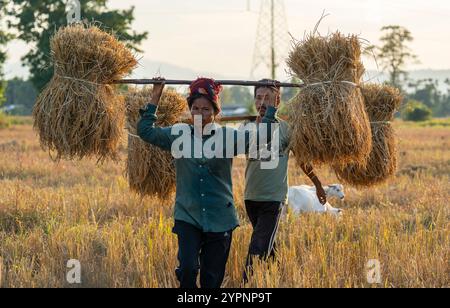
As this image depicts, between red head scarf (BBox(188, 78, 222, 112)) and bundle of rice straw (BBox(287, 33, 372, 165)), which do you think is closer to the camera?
red head scarf (BBox(188, 78, 222, 112))

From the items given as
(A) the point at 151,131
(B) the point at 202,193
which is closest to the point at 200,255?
(B) the point at 202,193

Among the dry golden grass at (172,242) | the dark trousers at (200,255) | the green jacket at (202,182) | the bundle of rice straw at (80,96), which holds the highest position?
the bundle of rice straw at (80,96)

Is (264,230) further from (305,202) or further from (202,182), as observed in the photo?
(305,202)

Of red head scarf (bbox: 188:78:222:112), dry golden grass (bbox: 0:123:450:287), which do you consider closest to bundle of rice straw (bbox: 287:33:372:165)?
red head scarf (bbox: 188:78:222:112)

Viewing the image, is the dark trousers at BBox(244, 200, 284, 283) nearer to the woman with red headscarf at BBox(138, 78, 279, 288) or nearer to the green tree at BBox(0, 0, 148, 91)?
the woman with red headscarf at BBox(138, 78, 279, 288)

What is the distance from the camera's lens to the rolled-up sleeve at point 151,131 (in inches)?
151

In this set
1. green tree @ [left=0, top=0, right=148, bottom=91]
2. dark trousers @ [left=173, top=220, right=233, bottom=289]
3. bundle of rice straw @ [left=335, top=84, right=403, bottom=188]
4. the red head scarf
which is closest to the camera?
dark trousers @ [left=173, top=220, right=233, bottom=289]

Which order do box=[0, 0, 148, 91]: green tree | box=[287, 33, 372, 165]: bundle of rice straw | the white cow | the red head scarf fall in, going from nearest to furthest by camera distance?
1. the red head scarf
2. box=[287, 33, 372, 165]: bundle of rice straw
3. the white cow
4. box=[0, 0, 148, 91]: green tree

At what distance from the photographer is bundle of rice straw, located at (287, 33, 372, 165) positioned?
404 centimetres

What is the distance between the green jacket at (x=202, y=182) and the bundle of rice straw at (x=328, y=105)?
370 mm

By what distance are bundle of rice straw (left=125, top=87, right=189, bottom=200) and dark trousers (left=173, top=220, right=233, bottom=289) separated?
124 cm

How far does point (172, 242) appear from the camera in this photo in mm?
4672

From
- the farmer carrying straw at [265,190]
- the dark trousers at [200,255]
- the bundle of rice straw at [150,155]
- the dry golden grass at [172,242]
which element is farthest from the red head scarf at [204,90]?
the bundle of rice straw at [150,155]

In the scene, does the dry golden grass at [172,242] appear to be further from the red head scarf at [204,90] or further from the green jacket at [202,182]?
the red head scarf at [204,90]
